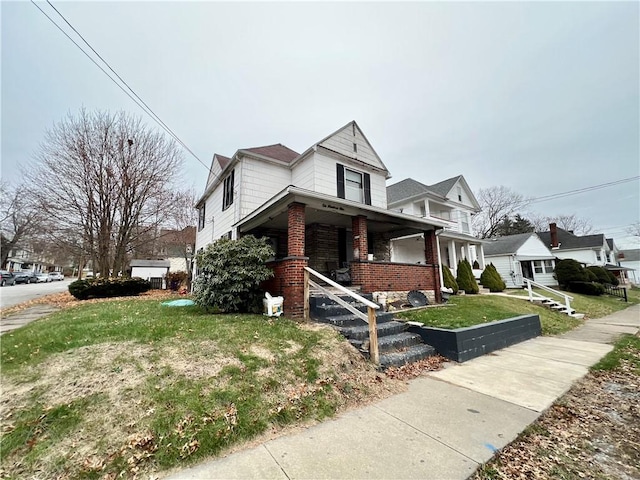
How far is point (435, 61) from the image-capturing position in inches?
396

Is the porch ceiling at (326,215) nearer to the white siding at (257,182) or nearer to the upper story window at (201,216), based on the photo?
the white siding at (257,182)

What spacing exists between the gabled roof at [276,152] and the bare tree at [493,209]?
108 feet

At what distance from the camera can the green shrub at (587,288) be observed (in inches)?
736

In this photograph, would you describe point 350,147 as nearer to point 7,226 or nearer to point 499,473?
point 499,473

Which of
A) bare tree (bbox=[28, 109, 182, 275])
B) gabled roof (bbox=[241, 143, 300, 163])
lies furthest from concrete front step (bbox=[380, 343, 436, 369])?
bare tree (bbox=[28, 109, 182, 275])

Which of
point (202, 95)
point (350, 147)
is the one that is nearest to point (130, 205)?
point (202, 95)

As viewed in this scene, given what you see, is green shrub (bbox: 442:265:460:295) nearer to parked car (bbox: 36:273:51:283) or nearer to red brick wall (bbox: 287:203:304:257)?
red brick wall (bbox: 287:203:304:257)

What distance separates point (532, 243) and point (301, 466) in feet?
100

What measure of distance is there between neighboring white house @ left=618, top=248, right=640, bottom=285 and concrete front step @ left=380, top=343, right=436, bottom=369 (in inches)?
2371

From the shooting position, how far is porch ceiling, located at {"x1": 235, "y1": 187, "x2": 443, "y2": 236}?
6965 millimetres

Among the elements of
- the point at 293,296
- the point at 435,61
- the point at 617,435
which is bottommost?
the point at 617,435

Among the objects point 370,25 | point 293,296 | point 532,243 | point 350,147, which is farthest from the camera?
point 532,243

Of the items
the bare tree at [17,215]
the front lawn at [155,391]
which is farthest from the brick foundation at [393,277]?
the bare tree at [17,215]

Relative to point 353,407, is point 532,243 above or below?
above
